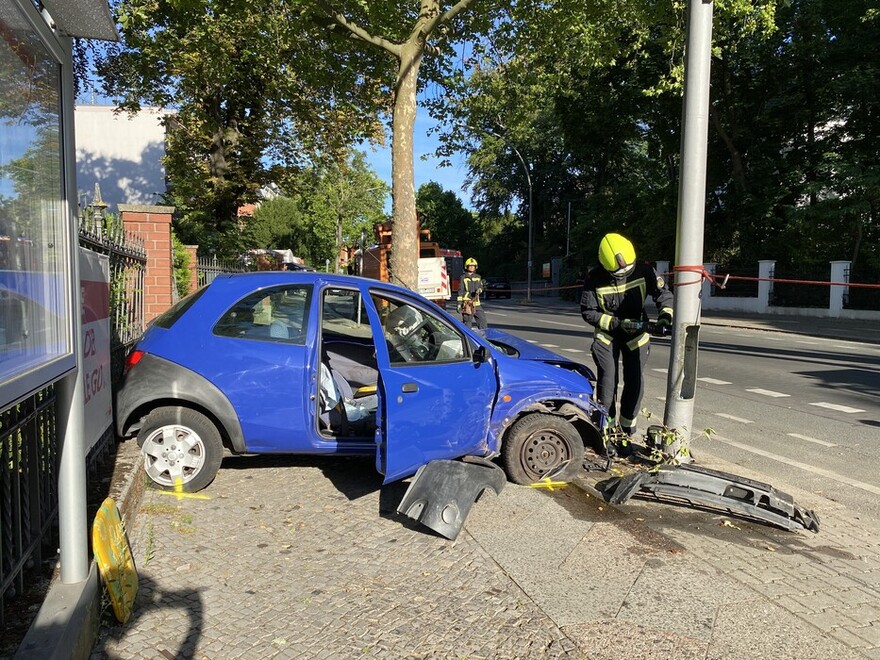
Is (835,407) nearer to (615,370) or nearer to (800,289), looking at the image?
(615,370)

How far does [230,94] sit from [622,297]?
15.4 meters

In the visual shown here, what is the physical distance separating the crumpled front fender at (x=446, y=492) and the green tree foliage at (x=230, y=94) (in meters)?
8.44

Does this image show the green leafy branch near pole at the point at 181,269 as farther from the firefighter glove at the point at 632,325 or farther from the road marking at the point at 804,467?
the road marking at the point at 804,467

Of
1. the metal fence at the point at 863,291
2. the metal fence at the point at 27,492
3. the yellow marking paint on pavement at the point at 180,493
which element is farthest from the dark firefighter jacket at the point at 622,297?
the metal fence at the point at 863,291

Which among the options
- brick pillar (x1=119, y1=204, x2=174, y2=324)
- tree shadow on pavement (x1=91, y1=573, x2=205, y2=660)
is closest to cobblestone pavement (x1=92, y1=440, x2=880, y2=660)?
tree shadow on pavement (x1=91, y1=573, x2=205, y2=660)

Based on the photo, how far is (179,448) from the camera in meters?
4.53

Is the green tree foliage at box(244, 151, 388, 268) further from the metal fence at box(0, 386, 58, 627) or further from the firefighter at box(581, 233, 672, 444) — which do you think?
the metal fence at box(0, 386, 58, 627)

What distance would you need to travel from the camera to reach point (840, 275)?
21750 millimetres

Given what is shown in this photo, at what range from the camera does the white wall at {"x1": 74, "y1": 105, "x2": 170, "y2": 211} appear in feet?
83.7

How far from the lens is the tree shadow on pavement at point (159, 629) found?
2732mm

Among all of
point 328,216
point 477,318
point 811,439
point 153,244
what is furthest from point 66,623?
point 328,216

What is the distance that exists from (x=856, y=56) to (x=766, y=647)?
2540cm

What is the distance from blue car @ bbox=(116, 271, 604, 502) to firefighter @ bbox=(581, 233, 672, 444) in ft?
2.84

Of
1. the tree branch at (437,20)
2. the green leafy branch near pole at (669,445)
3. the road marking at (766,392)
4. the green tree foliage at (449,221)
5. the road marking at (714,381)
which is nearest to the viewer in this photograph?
the green leafy branch near pole at (669,445)
